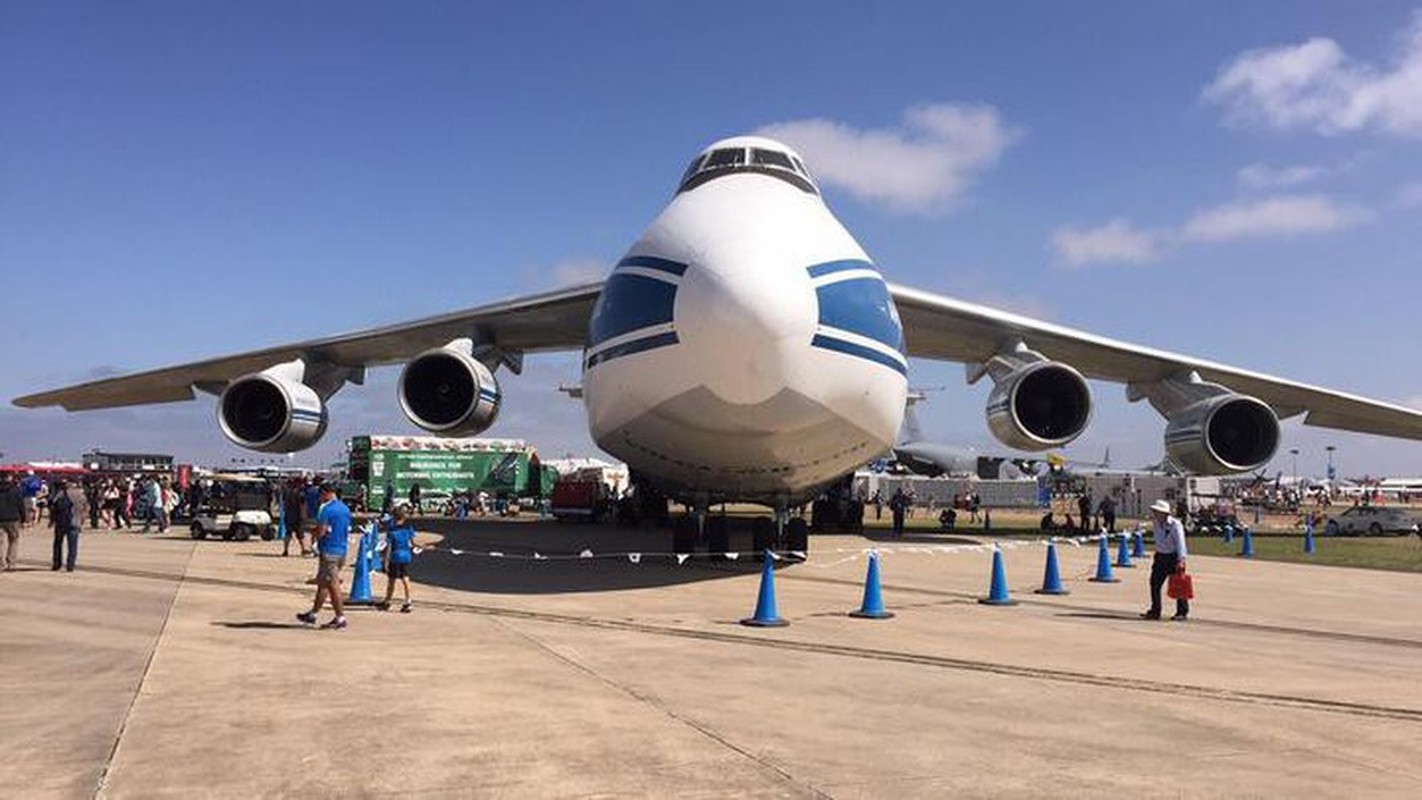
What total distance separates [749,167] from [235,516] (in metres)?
12.7

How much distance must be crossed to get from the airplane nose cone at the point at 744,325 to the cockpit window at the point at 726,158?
367 centimetres

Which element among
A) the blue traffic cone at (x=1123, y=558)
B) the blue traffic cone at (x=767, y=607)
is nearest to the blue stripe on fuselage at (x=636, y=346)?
the blue traffic cone at (x=767, y=607)

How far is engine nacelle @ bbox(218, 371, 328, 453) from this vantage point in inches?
685

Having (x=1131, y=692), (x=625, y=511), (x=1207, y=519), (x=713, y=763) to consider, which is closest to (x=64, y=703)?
(x=713, y=763)

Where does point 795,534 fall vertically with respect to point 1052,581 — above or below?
above

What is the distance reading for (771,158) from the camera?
1326cm

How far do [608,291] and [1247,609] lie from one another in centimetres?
743

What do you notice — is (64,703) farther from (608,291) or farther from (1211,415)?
(1211,415)

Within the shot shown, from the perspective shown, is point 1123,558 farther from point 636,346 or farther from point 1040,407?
point 636,346

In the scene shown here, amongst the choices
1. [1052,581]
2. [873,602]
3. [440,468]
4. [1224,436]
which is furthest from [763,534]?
[440,468]

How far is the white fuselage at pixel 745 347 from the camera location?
963 cm

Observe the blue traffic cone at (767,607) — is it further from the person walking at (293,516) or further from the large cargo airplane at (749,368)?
the person walking at (293,516)

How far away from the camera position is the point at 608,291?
38.4ft

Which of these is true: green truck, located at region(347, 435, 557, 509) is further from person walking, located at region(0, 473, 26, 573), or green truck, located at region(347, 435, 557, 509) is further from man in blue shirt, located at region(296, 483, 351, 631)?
man in blue shirt, located at region(296, 483, 351, 631)
